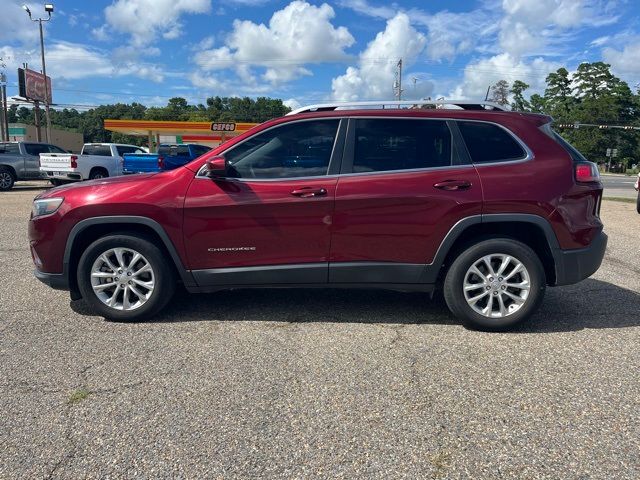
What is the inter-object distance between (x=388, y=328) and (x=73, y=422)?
252cm

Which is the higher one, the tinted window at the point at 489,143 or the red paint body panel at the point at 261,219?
the tinted window at the point at 489,143

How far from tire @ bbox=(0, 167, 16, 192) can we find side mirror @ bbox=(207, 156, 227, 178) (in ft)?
55.3

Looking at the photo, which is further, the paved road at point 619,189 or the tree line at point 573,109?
the tree line at point 573,109

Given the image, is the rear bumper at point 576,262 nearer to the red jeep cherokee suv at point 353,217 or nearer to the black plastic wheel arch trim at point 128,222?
the red jeep cherokee suv at point 353,217

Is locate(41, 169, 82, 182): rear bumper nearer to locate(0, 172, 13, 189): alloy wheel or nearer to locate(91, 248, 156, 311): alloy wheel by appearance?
locate(0, 172, 13, 189): alloy wheel

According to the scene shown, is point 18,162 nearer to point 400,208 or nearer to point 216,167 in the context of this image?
point 216,167

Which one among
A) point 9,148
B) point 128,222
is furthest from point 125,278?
point 9,148

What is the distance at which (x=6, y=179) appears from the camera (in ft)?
58.1

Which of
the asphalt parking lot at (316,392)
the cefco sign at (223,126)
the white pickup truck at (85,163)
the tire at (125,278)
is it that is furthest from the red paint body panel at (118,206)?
the cefco sign at (223,126)

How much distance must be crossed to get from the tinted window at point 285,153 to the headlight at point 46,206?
154cm

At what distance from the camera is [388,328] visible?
440cm

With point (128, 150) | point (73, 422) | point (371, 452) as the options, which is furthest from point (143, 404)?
point (128, 150)

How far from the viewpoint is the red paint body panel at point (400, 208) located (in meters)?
4.19

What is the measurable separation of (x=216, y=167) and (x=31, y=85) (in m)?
46.6
